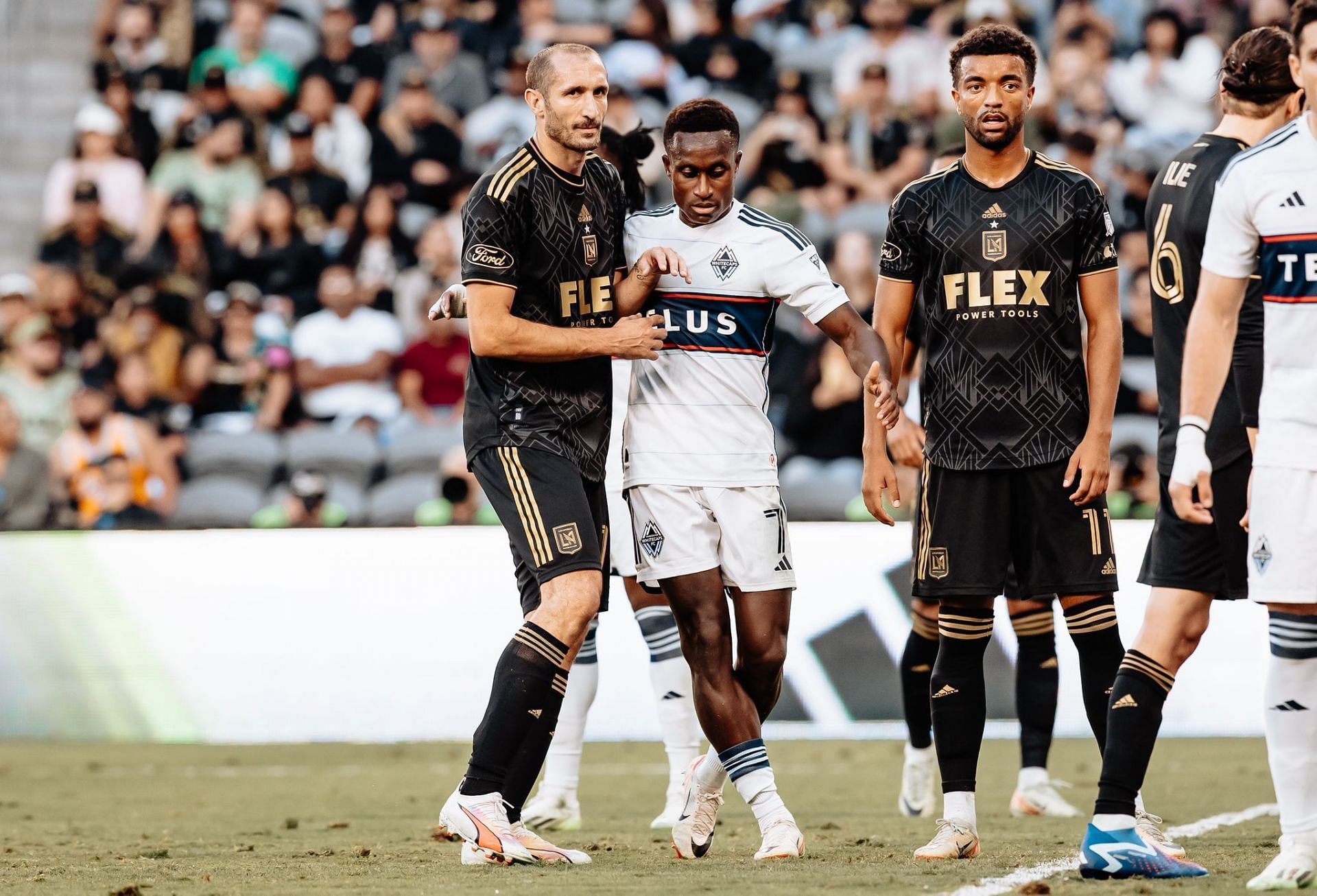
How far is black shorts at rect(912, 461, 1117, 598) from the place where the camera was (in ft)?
19.1

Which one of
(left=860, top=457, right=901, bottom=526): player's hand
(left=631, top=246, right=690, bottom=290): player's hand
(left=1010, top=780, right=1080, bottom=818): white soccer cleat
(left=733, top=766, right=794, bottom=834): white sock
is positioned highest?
(left=631, top=246, right=690, bottom=290): player's hand

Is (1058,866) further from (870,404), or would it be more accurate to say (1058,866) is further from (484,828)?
(484,828)

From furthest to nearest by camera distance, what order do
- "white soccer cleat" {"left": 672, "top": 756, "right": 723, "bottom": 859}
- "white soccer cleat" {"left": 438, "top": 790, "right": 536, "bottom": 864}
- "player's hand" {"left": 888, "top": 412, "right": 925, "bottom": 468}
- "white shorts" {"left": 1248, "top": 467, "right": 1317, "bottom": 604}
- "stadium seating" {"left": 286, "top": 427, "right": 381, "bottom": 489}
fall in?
"stadium seating" {"left": 286, "top": 427, "right": 381, "bottom": 489}, "player's hand" {"left": 888, "top": 412, "right": 925, "bottom": 468}, "white soccer cleat" {"left": 672, "top": 756, "right": 723, "bottom": 859}, "white soccer cleat" {"left": 438, "top": 790, "right": 536, "bottom": 864}, "white shorts" {"left": 1248, "top": 467, "right": 1317, "bottom": 604}

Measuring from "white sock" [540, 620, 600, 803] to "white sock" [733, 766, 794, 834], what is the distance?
161 centimetres

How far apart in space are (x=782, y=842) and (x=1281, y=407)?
6.92ft

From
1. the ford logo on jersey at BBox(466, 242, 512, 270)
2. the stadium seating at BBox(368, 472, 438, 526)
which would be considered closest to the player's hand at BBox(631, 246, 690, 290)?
the ford logo on jersey at BBox(466, 242, 512, 270)

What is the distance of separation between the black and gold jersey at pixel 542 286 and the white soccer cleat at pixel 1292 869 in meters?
2.47

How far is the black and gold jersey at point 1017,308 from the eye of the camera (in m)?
5.86

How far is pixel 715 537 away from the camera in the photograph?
593cm

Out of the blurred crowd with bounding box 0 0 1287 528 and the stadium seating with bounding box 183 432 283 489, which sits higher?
the blurred crowd with bounding box 0 0 1287 528

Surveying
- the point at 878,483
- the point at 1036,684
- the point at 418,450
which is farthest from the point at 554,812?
the point at 418,450

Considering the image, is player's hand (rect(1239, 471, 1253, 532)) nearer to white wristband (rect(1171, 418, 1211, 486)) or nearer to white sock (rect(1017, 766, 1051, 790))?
white wristband (rect(1171, 418, 1211, 486))

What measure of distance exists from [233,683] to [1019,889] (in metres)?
7.39

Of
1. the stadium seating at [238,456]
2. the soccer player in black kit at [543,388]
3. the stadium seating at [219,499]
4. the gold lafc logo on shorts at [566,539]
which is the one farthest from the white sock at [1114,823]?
the stadium seating at [238,456]
